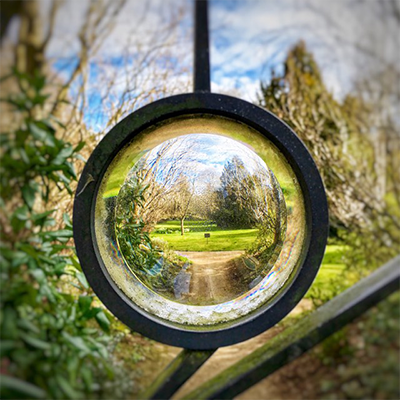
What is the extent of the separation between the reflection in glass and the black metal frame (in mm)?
214

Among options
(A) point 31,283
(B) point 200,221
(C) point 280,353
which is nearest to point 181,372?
(C) point 280,353

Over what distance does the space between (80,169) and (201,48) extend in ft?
4.90

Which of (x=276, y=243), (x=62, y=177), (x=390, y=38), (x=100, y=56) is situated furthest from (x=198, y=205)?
(x=390, y=38)

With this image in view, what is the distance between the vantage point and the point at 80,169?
304 cm

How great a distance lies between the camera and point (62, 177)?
2230mm

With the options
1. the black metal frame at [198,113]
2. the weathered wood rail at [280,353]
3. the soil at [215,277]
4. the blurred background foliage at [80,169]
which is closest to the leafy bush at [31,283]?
the blurred background foliage at [80,169]

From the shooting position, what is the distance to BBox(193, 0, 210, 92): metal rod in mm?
1946

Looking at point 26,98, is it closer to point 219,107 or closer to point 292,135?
point 219,107

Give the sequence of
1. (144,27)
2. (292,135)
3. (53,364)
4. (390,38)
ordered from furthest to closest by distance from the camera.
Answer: (144,27)
(390,38)
(53,364)
(292,135)

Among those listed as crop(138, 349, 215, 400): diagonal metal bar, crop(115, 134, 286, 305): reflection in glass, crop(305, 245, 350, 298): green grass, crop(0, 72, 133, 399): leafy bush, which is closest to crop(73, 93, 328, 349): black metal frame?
crop(138, 349, 215, 400): diagonal metal bar

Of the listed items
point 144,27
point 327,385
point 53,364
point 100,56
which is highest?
point 144,27

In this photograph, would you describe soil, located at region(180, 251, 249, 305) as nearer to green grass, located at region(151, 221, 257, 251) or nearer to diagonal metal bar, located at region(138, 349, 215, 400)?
green grass, located at region(151, 221, 257, 251)

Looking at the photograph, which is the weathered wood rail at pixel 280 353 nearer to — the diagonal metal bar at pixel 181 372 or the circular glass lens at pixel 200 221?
the diagonal metal bar at pixel 181 372

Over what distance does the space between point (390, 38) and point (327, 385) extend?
2.47 m
